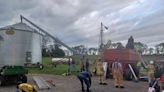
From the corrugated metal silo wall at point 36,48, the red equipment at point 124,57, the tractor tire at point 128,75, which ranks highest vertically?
the corrugated metal silo wall at point 36,48

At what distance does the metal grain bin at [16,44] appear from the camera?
37.0 meters

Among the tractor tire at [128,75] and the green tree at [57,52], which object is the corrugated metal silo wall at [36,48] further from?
the green tree at [57,52]

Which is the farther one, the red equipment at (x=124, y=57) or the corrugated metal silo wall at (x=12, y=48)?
the corrugated metal silo wall at (x=12, y=48)

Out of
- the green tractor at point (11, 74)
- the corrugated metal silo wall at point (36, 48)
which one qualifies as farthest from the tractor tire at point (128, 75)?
the corrugated metal silo wall at point (36, 48)

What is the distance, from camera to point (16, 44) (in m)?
37.4

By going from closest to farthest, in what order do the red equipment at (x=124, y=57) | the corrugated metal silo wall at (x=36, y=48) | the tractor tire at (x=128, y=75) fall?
the tractor tire at (x=128, y=75) → the red equipment at (x=124, y=57) → the corrugated metal silo wall at (x=36, y=48)

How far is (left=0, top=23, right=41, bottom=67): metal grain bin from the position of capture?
1458 inches

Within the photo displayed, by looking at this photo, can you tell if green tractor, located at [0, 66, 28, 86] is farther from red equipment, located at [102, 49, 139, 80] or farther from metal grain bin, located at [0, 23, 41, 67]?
metal grain bin, located at [0, 23, 41, 67]

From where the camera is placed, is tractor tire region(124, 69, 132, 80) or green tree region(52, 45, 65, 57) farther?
green tree region(52, 45, 65, 57)

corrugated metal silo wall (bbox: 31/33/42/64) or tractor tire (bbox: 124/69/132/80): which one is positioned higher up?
corrugated metal silo wall (bbox: 31/33/42/64)

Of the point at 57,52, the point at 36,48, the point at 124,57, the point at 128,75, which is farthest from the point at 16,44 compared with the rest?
the point at 57,52

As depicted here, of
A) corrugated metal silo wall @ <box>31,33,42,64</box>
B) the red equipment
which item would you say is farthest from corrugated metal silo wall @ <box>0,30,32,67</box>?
the red equipment

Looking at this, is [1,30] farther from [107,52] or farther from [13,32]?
[107,52]

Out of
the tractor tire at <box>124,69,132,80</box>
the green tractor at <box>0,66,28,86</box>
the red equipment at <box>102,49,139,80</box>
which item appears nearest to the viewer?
the green tractor at <box>0,66,28,86</box>
